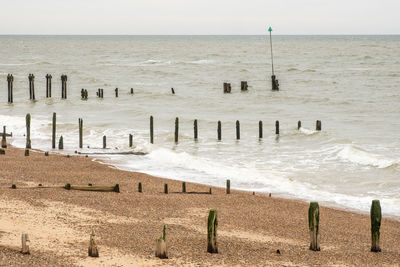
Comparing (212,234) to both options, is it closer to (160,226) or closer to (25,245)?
(160,226)

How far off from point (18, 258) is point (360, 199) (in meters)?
12.8

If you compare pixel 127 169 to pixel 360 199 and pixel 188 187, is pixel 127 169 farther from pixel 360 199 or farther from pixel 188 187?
pixel 360 199

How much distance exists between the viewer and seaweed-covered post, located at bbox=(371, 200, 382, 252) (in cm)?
1332

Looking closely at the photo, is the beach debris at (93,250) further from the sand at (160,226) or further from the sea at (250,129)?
the sea at (250,129)

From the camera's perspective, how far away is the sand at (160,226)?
40.2 feet

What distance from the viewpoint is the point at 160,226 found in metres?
15.0

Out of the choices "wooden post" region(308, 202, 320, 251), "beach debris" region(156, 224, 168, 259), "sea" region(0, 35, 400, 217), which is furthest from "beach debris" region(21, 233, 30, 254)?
"sea" region(0, 35, 400, 217)

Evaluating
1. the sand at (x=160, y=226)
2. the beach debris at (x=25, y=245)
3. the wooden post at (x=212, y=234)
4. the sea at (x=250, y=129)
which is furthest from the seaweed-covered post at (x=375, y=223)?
the beach debris at (x=25, y=245)

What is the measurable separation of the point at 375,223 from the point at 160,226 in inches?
204

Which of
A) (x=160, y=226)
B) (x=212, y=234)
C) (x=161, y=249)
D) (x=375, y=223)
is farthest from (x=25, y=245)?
(x=375, y=223)

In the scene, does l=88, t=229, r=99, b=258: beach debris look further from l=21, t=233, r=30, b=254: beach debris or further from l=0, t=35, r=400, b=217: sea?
l=0, t=35, r=400, b=217: sea

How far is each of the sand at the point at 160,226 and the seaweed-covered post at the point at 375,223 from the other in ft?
0.84

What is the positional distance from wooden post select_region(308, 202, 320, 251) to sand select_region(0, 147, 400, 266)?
21 cm

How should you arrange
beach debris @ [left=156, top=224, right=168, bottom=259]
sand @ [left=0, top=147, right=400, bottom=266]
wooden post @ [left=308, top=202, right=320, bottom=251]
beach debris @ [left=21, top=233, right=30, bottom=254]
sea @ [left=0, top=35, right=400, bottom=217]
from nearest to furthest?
beach debris @ [left=21, top=233, right=30, bottom=254], beach debris @ [left=156, top=224, right=168, bottom=259], sand @ [left=0, top=147, right=400, bottom=266], wooden post @ [left=308, top=202, right=320, bottom=251], sea @ [left=0, top=35, right=400, bottom=217]
